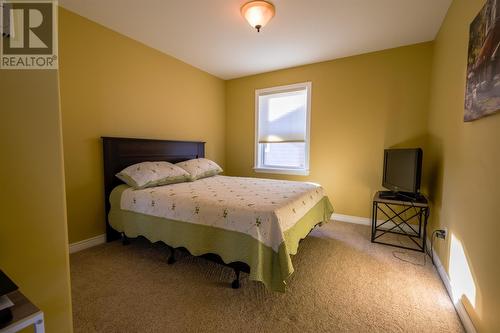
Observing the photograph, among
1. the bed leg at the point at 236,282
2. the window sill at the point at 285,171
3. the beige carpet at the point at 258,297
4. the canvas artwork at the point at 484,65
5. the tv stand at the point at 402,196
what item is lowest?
the beige carpet at the point at 258,297

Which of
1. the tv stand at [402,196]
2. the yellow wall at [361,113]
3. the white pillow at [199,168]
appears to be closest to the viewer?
the tv stand at [402,196]

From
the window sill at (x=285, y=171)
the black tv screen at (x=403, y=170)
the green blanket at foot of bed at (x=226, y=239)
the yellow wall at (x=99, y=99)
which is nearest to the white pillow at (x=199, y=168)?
the yellow wall at (x=99, y=99)

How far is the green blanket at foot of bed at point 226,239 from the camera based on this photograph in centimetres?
163

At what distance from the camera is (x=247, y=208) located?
1.80 meters

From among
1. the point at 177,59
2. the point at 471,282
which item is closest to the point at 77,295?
the point at 471,282

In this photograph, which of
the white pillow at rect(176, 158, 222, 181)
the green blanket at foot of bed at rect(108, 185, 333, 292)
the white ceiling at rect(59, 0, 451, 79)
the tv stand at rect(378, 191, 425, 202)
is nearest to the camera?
Answer: the green blanket at foot of bed at rect(108, 185, 333, 292)

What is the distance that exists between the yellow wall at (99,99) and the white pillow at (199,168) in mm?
574

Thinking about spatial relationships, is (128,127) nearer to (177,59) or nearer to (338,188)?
(177,59)

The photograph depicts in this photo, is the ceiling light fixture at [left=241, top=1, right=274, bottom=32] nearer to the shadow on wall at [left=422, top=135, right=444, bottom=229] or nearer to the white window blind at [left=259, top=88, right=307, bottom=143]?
the white window blind at [left=259, top=88, right=307, bottom=143]

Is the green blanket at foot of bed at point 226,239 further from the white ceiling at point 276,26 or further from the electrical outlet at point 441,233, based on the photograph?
the white ceiling at point 276,26

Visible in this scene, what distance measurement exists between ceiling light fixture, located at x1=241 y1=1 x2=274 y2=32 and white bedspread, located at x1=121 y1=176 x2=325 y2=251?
5.63ft

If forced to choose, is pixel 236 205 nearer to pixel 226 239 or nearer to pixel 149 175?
pixel 226 239

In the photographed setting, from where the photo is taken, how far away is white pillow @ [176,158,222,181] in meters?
3.17

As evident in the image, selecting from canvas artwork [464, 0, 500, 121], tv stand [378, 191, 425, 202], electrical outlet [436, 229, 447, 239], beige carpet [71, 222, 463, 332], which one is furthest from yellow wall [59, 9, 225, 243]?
electrical outlet [436, 229, 447, 239]
